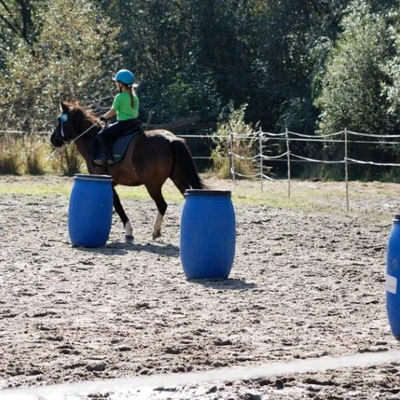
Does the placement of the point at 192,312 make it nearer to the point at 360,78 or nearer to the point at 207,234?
the point at 207,234

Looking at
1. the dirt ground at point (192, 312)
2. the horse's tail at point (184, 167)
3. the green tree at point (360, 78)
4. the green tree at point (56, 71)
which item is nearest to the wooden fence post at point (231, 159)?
the green tree at point (360, 78)

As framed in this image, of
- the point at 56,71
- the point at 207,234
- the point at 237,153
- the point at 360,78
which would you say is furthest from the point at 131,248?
the point at 56,71

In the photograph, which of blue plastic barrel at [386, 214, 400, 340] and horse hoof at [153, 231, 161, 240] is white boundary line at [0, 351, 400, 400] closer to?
blue plastic barrel at [386, 214, 400, 340]

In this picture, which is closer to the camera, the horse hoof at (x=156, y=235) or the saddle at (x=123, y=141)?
the horse hoof at (x=156, y=235)

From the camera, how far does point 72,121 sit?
15031 millimetres

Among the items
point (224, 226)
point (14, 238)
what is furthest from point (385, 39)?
point (224, 226)

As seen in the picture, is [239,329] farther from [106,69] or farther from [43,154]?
[106,69]

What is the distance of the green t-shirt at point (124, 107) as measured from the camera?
45.0 feet

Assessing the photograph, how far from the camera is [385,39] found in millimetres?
29859

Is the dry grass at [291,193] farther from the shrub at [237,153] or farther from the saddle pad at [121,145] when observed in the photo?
the saddle pad at [121,145]

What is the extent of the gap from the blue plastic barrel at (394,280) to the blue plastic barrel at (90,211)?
6.26 meters

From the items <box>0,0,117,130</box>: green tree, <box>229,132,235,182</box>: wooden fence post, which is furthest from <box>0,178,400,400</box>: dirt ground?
<box>0,0,117,130</box>: green tree

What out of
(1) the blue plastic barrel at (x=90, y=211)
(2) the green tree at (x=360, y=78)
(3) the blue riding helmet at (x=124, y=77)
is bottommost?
(1) the blue plastic barrel at (x=90, y=211)

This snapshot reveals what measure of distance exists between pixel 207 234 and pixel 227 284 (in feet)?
1.84
